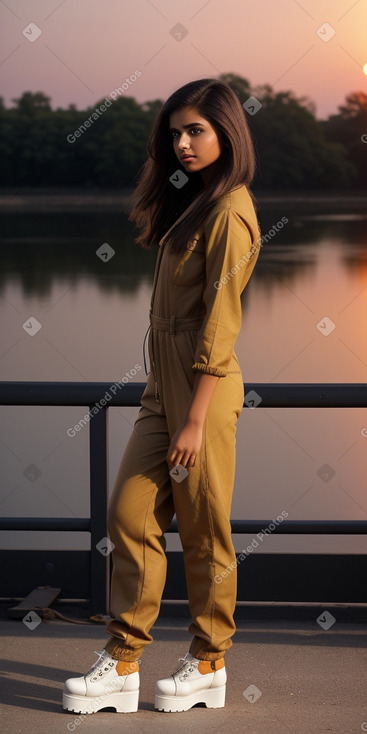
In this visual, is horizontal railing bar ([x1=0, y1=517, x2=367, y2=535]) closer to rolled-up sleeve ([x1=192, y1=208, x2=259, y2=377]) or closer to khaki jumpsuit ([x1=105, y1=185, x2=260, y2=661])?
khaki jumpsuit ([x1=105, y1=185, x2=260, y2=661])

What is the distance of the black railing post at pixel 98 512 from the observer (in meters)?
3.18

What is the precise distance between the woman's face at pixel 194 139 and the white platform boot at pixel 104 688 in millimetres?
1117

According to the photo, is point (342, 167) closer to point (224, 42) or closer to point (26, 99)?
point (224, 42)

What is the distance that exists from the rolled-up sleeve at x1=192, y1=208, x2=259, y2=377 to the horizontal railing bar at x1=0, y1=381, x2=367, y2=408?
28.4 inches

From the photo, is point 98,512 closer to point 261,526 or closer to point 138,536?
point 261,526

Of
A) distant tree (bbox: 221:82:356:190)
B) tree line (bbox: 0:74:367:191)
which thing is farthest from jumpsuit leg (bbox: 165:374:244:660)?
distant tree (bbox: 221:82:356:190)

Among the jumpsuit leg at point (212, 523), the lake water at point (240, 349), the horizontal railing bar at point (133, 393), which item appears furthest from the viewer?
the lake water at point (240, 349)

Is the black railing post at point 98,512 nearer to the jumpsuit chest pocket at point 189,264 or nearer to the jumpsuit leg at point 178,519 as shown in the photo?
the jumpsuit leg at point 178,519

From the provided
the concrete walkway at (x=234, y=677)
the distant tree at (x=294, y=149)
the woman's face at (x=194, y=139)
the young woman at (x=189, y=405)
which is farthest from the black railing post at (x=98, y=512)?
the distant tree at (x=294, y=149)

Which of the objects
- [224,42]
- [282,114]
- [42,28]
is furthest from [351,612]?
[42,28]

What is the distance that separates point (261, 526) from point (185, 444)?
86 centimetres

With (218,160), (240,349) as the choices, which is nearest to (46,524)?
(218,160)

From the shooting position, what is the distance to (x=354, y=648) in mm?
2973

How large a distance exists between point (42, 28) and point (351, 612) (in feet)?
39.1
